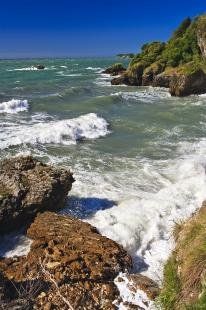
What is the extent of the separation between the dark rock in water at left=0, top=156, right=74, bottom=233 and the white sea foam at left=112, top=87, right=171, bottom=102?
88.9 feet

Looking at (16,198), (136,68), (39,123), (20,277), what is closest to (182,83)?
(136,68)

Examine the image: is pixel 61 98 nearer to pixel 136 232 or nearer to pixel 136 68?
pixel 136 68

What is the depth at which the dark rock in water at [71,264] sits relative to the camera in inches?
314

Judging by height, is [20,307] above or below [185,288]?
below

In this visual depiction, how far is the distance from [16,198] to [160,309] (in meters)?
5.06

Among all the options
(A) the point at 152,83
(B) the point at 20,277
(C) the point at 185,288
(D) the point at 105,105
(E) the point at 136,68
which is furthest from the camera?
(E) the point at 136,68

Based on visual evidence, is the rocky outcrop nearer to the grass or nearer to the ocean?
the ocean

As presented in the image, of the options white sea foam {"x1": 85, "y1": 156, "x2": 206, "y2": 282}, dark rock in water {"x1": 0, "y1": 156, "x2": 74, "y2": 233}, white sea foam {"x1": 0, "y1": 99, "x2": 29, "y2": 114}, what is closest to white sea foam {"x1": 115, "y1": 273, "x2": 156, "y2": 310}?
white sea foam {"x1": 85, "y1": 156, "x2": 206, "y2": 282}

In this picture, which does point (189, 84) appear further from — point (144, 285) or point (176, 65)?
point (144, 285)

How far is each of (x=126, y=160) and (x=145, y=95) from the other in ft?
84.8

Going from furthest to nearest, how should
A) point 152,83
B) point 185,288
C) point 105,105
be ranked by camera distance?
point 152,83, point 105,105, point 185,288

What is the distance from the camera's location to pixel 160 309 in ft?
23.3

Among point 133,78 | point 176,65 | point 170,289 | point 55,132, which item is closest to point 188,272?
point 170,289

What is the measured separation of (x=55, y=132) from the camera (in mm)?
22141
